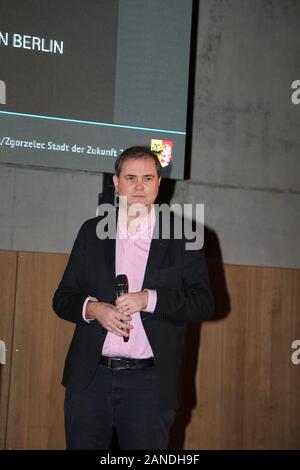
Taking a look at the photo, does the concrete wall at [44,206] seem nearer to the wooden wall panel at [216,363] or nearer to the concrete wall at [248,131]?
the wooden wall panel at [216,363]

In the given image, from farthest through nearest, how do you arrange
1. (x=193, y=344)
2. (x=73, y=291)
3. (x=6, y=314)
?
1. (x=193, y=344)
2. (x=6, y=314)
3. (x=73, y=291)

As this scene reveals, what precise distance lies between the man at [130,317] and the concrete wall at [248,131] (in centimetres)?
187

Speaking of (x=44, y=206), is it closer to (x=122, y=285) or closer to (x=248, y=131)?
(x=248, y=131)

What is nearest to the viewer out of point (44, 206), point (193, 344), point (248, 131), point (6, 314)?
point (6, 314)

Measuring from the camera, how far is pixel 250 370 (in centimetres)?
385

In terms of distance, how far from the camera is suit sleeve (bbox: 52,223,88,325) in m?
1.94

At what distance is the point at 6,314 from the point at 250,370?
1766 millimetres

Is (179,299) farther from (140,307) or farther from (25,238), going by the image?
(25,238)

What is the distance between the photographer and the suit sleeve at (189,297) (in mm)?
1866

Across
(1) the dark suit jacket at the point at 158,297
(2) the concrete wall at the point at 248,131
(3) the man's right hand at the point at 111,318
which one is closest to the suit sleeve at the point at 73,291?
(1) the dark suit jacket at the point at 158,297

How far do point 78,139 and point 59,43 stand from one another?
2.08 feet

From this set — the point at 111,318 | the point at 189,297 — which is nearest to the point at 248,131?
the point at 189,297

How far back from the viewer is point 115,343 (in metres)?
1.90

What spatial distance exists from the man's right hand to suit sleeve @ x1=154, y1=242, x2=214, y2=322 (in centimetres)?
13
